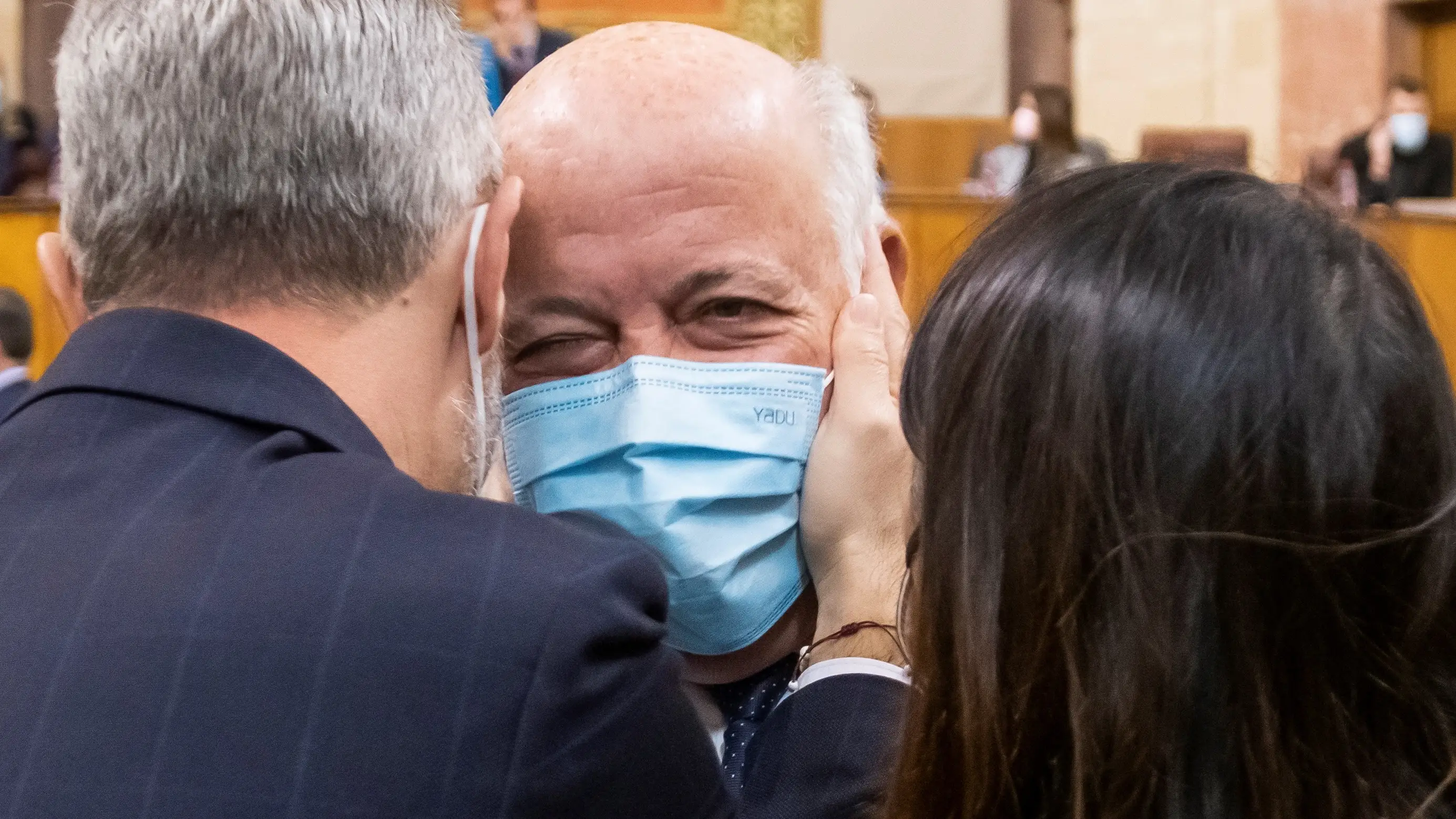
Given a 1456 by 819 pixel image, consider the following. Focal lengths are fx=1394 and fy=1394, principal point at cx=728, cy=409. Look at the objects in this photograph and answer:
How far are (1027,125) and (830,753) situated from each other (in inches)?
294

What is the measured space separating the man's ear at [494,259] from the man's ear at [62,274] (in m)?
0.35

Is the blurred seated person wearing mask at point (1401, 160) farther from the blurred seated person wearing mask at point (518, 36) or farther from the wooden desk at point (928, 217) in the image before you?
the blurred seated person wearing mask at point (518, 36)

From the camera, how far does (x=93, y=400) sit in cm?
106

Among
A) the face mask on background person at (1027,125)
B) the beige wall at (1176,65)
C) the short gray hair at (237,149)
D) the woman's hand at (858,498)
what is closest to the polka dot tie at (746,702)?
the woman's hand at (858,498)

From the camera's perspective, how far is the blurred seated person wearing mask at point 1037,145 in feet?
26.0

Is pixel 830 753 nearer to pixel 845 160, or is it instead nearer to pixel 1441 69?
pixel 845 160

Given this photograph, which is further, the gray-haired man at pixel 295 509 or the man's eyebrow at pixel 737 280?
the man's eyebrow at pixel 737 280

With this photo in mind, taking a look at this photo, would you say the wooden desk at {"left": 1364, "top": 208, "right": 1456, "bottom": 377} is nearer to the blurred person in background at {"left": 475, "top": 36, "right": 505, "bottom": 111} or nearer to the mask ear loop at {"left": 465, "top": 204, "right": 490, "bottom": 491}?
the blurred person in background at {"left": 475, "top": 36, "right": 505, "bottom": 111}

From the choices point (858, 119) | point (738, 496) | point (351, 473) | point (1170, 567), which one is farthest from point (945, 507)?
point (858, 119)

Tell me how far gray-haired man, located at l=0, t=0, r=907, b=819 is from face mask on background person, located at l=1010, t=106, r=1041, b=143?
24.0ft

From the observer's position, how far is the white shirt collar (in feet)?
14.9

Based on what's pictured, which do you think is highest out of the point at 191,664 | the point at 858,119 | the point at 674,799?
the point at 858,119

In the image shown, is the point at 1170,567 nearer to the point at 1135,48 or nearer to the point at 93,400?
the point at 93,400

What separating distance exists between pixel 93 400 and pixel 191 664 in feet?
0.88
